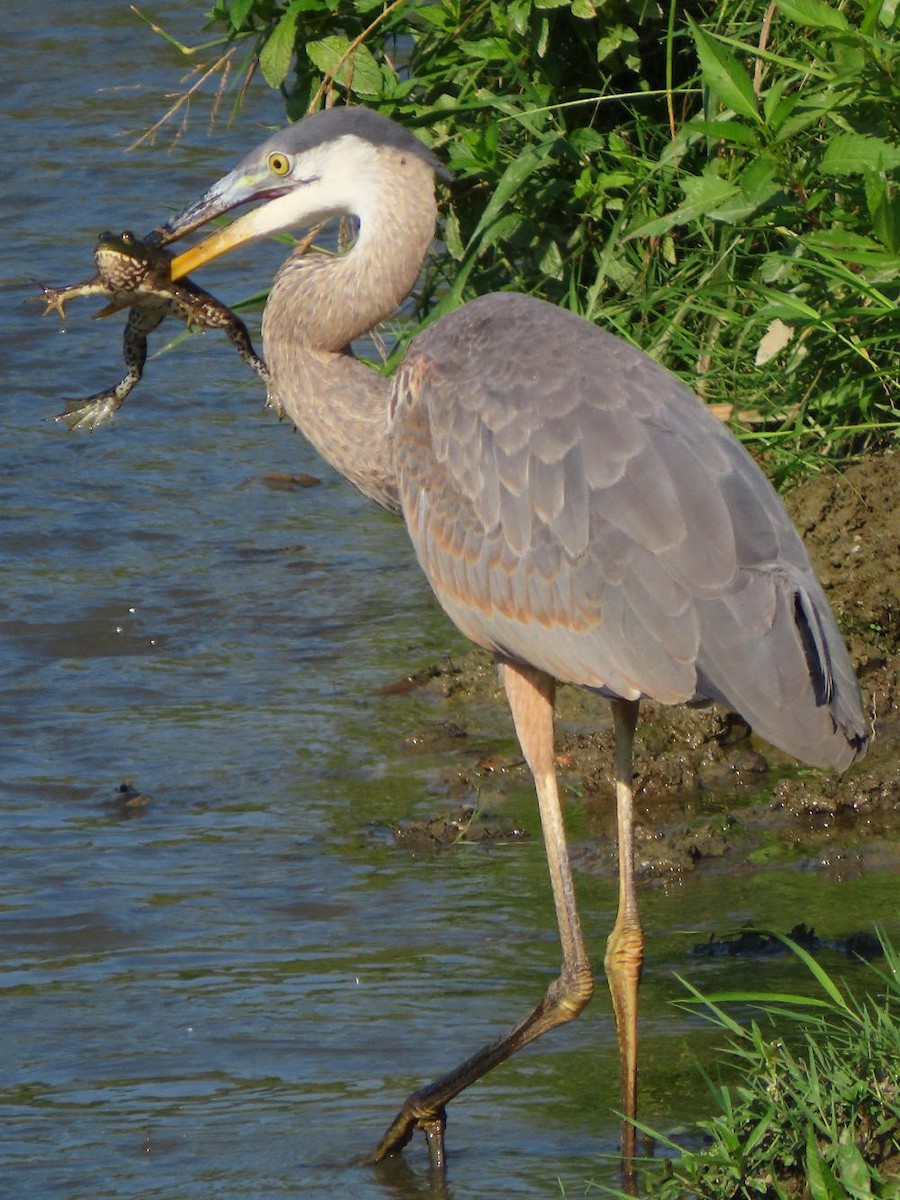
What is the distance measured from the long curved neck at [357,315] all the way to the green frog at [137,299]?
340 millimetres

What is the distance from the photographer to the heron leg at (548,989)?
4105 millimetres

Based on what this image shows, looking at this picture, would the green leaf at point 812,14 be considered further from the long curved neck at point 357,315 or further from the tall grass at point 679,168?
the long curved neck at point 357,315

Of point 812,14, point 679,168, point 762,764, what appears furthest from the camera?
point 679,168

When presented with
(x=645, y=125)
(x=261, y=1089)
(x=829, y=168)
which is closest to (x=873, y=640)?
(x=829, y=168)

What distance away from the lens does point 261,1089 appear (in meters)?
4.36

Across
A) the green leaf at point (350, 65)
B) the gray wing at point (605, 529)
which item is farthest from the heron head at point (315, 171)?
the green leaf at point (350, 65)

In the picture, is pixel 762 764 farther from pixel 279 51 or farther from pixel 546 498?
pixel 279 51

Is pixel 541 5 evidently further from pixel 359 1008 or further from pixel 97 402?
pixel 359 1008

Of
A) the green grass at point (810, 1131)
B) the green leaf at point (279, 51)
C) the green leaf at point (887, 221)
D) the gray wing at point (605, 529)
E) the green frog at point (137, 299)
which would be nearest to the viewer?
the green grass at point (810, 1131)

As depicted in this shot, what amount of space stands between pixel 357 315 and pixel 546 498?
947 mm

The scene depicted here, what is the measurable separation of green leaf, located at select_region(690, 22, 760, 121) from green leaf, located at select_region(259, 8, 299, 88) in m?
1.54

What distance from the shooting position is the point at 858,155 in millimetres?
5180

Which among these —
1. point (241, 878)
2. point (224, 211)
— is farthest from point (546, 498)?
point (241, 878)

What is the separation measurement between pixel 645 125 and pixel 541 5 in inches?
28.1
